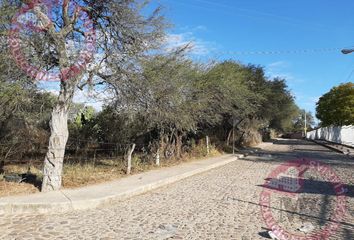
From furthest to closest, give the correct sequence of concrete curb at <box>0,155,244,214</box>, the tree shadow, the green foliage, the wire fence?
the green foliage
the wire fence
the tree shadow
concrete curb at <box>0,155,244,214</box>

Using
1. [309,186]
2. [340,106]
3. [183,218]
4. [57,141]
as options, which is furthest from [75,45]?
[340,106]

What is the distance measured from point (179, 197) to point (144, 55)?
4137 mm

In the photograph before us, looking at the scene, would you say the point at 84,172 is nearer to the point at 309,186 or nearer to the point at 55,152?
the point at 55,152

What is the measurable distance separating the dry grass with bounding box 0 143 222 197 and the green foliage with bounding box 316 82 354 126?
2237 inches

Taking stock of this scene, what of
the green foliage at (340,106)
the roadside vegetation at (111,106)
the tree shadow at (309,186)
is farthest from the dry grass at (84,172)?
the green foliage at (340,106)

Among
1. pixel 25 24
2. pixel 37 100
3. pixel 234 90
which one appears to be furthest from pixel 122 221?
pixel 234 90

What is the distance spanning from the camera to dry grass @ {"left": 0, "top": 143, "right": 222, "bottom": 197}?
10490 mm

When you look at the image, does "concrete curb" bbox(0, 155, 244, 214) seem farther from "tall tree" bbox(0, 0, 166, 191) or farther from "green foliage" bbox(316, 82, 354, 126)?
"green foliage" bbox(316, 82, 354, 126)

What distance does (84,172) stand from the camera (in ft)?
45.0

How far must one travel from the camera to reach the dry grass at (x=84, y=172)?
1049cm

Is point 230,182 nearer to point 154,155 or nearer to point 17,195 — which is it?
point 154,155

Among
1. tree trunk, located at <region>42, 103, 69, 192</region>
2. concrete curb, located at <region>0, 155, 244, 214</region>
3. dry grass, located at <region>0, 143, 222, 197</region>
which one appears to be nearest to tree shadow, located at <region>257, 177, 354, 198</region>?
concrete curb, located at <region>0, 155, 244, 214</region>

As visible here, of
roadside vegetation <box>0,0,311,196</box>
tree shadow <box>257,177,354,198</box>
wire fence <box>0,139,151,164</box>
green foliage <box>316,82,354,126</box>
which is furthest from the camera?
green foliage <box>316,82,354,126</box>

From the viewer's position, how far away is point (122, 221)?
809 cm
